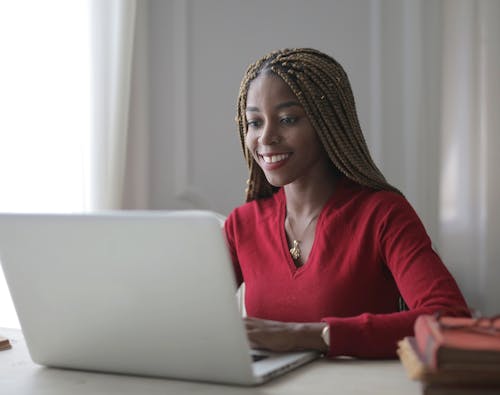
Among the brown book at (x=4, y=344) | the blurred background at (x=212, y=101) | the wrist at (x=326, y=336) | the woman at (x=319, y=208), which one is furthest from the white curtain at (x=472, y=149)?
the brown book at (x=4, y=344)

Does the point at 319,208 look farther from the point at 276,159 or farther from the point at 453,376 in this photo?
the point at 453,376

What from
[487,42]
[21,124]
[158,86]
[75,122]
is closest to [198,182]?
[158,86]

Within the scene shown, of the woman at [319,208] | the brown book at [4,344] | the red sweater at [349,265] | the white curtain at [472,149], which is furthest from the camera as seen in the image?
the white curtain at [472,149]

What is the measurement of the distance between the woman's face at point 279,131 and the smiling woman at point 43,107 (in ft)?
3.11

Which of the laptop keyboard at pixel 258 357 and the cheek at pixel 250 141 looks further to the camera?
the cheek at pixel 250 141

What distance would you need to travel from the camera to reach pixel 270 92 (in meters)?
1.68

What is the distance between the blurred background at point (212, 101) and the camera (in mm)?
2439

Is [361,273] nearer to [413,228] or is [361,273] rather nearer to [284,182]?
[413,228]

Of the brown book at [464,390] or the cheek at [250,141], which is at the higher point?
the cheek at [250,141]

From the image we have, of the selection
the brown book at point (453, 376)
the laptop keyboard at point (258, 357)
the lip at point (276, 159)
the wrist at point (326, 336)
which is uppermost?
the lip at point (276, 159)

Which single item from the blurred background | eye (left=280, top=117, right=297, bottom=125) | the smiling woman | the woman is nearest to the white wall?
the blurred background

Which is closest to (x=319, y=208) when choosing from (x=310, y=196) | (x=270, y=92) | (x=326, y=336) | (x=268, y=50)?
(x=310, y=196)

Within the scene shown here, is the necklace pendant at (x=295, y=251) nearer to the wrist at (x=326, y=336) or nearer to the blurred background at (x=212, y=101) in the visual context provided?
the wrist at (x=326, y=336)

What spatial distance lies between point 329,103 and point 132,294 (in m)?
0.76
